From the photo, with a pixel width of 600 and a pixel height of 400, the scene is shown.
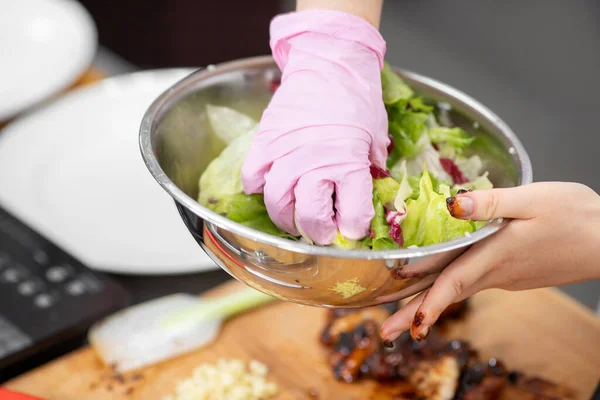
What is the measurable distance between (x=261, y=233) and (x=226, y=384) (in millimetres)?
502

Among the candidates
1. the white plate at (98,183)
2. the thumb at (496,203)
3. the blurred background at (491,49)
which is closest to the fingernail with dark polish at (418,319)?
the thumb at (496,203)

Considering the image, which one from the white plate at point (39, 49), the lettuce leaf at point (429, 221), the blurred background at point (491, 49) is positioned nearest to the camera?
the lettuce leaf at point (429, 221)

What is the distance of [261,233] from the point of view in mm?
609

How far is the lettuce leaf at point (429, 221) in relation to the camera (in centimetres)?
71

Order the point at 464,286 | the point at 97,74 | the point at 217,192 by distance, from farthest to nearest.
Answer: the point at 97,74, the point at 217,192, the point at 464,286

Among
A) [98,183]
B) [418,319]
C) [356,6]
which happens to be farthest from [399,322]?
[98,183]

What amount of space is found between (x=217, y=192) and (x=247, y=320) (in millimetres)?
458

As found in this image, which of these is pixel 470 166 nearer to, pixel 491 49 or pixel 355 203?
pixel 355 203

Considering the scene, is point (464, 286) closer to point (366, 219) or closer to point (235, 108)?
point (366, 219)

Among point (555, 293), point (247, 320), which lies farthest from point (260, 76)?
point (555, 293)

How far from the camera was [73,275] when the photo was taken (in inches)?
46.6

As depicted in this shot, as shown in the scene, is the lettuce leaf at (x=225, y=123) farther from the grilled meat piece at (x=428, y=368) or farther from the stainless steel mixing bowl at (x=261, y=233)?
the grilled meat piece at (x=428, y=368)

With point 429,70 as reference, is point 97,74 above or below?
above

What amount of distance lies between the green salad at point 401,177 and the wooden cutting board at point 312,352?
1.30 feet
